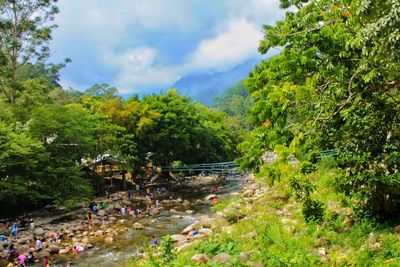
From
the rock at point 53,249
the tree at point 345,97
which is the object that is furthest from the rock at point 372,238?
the rock at point 53,249

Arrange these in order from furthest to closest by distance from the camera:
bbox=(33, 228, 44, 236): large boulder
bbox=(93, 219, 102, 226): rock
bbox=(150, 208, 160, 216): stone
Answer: bbox=(150, 208, 160, 216): stone, bbox=(93, 219, 102, 226): rock, bbox=(33, 228, 44, 236): large boulder

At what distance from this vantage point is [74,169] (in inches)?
935

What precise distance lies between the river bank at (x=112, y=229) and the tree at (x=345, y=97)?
8.15 metres

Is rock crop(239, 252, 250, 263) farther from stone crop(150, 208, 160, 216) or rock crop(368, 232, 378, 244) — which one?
stone crop(150, 208, 160, 216)

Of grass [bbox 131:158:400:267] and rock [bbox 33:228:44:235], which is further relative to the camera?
rock [bbox 33:228:44:235]

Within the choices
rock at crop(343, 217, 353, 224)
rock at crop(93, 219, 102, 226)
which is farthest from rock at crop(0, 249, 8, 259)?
rock at crop(343, 217, 353, 224)

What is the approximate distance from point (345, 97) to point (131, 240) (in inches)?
561

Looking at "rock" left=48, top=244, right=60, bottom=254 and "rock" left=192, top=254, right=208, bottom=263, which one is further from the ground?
"rock" left=192, top=254, right=208, bottom=263

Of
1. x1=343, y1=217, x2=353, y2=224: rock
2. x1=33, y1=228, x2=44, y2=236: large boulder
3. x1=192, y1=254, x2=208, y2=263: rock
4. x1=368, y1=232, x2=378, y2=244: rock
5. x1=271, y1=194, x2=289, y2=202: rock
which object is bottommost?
x1=33, y1=228, x2=44, y2=236: large boulder

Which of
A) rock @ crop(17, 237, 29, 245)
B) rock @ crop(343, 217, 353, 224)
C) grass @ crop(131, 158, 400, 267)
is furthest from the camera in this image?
rock @ crop(17, 237, 29, 245)

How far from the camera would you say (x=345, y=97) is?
6.30m

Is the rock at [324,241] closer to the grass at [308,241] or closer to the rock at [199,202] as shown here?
the grass at [308,241]

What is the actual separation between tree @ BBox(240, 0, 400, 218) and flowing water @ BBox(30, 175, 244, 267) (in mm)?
6436

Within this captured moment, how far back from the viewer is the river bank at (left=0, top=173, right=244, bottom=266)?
636 inches
